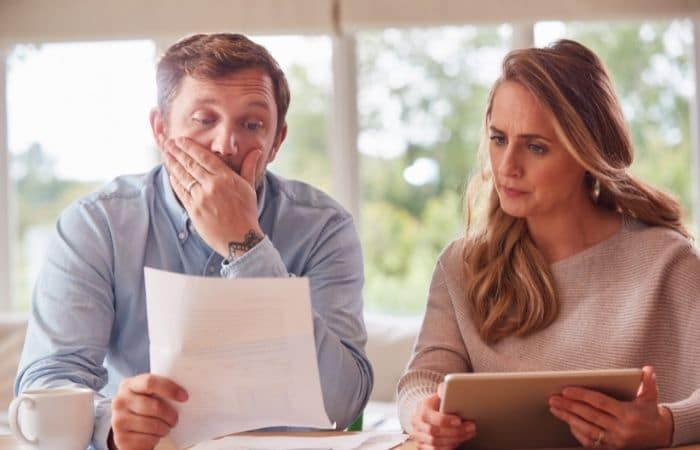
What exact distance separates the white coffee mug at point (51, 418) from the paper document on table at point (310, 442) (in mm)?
177

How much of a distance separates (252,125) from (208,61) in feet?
0.49

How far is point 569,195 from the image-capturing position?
1.91 m

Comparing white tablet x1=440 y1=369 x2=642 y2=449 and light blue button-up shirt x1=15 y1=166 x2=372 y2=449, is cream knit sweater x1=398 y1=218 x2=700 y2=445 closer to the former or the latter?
light blue button-up shirt x1=15 y1=166 x2=372 y2=449

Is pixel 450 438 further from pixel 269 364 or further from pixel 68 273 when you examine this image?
pixel 68 273

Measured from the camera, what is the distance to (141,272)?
189cm

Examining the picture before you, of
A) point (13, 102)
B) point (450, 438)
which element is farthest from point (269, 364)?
point (13, 102)

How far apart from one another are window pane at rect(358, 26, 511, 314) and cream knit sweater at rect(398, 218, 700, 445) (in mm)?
2041

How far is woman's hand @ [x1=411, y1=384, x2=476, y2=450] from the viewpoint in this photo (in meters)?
1.42

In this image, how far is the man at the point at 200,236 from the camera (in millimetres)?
1757

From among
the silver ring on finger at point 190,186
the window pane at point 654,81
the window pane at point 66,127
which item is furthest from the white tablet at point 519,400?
the window pane at point 66,127

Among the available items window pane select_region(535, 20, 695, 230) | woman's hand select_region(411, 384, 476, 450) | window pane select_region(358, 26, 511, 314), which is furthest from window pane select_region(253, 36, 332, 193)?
woman's hand select_region(411, 384, 476, 450)

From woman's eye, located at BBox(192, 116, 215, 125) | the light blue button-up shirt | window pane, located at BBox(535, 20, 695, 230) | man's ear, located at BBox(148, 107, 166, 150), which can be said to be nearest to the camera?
the light blue button-up shirt

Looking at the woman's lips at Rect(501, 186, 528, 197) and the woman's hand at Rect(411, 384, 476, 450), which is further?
the woman's lips at Rect(501, 186, 528, 197)

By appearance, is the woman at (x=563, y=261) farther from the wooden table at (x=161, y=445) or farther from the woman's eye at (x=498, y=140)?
the wooden table at (x=161, y=445)
